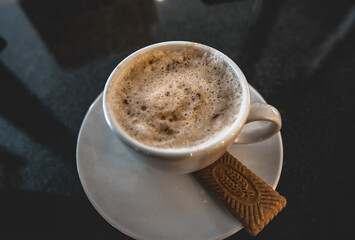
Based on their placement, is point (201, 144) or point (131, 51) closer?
point (201, 144)

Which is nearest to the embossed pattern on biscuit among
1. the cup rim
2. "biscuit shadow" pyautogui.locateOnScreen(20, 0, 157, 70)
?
the cup rim

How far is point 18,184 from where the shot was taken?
1024mm

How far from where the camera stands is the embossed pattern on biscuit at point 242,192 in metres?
0.72

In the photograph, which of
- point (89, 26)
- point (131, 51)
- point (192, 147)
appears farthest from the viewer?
point (89, 26)

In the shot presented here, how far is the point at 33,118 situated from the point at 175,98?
2.69 feet

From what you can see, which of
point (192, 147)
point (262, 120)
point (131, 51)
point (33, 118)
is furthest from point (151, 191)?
point (131, 51)

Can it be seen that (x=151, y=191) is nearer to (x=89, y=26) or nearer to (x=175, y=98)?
(x=175, y=98)

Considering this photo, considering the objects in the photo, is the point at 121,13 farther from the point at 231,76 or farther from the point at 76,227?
the point at 76,227

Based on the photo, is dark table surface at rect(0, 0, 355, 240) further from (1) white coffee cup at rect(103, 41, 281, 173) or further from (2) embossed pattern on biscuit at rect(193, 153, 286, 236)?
(1) white coffee cup at rect(103, 41, 281, 173)

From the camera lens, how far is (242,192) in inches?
30.3

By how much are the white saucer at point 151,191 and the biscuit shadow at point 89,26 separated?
652 millimetres

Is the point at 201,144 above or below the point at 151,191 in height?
above

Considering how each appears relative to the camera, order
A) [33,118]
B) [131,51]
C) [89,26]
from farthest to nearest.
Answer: [89,26] < [131,51] < [33,118]

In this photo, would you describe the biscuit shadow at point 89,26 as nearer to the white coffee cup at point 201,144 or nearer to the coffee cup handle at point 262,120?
the white coffee cup at point 201,144
